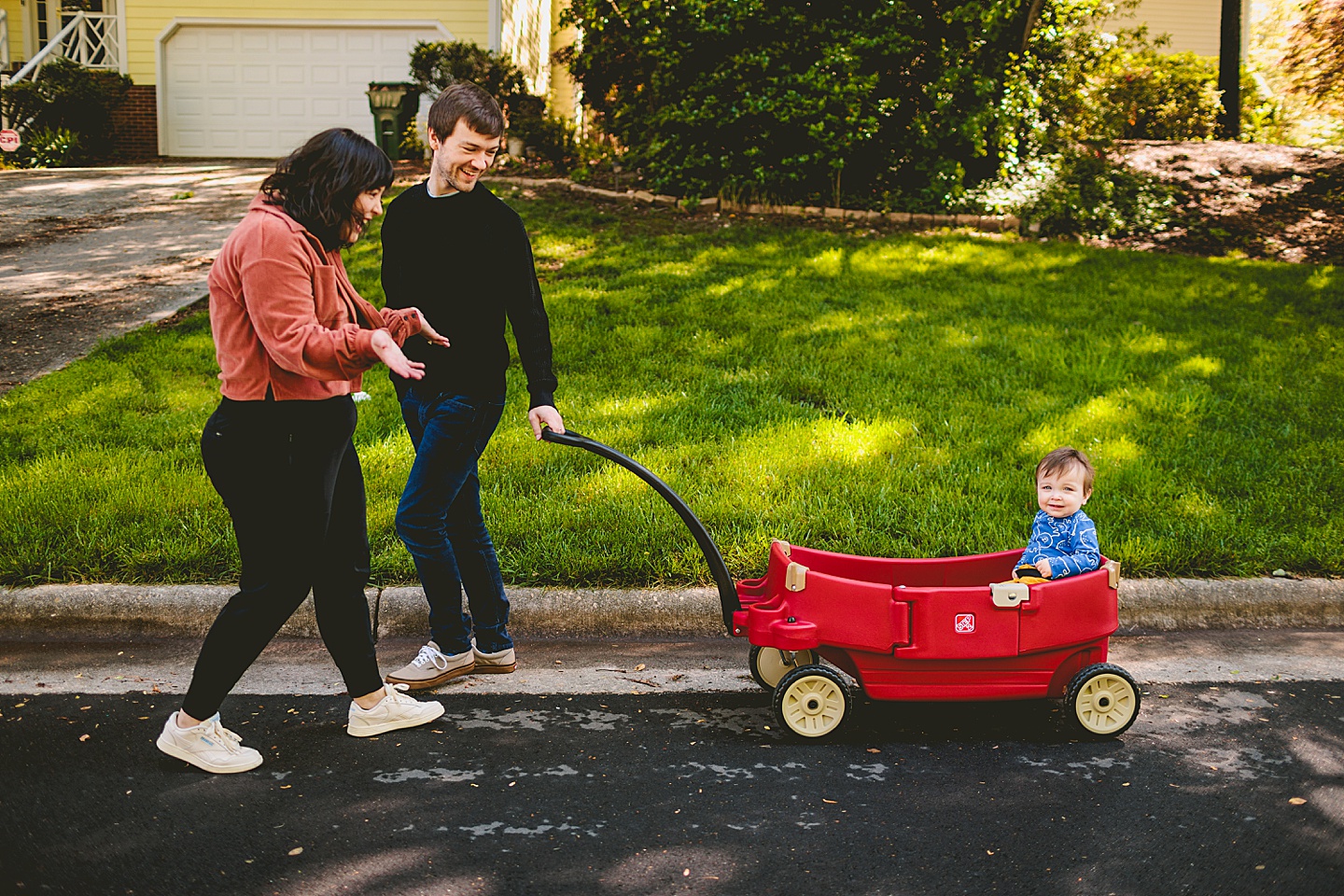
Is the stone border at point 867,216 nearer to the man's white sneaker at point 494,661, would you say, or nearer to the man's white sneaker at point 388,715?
the man's white sneaker at point 494,661

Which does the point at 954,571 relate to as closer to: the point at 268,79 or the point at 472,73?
the point at 472,73

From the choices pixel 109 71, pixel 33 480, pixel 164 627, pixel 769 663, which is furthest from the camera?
pixel 109 71

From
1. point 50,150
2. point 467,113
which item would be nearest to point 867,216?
point 467,113

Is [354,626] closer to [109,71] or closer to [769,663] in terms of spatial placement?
[769,663]

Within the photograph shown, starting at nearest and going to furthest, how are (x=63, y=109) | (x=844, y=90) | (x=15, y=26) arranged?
(x=844, y=90), (x=63, y=109), (x=15, y=26)

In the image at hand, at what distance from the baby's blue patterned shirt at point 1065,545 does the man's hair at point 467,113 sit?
2180mm

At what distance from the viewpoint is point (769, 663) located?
3.88 metres

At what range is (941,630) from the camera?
11.4 ft

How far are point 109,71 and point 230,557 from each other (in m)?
17.6

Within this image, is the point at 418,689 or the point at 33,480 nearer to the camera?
the point at 418,689

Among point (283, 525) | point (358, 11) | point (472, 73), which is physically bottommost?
point (283, 525)

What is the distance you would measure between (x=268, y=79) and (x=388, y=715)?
57.7 feet

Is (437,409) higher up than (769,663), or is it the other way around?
(437,409)

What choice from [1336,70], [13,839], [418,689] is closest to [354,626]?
[418,689]
